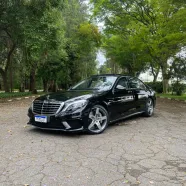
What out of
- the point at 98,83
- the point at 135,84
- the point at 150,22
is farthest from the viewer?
the point at 150,22

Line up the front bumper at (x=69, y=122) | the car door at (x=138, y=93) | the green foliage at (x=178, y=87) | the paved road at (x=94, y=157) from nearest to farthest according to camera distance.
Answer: the paved road at (x=94, y=157)
the front bumper at (x=69, y=122)
the car door at (x=138, y=93)
the green foliage at (x=178, y=87)

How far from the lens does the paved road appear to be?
256cm

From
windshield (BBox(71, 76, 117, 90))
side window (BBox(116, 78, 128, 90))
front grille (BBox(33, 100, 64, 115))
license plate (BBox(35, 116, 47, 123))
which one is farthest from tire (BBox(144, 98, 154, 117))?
license plate (BBox(35, 116, 47, 123))

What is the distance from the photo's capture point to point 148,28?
13.0 metres

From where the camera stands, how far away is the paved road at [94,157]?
256cm

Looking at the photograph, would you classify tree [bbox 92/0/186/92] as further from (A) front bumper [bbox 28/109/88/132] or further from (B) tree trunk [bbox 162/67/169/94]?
(A) front bumper [bbox 28/109/88/132]

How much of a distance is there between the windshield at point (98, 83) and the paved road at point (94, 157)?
1.16 metres

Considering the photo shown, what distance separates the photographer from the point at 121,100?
531cm

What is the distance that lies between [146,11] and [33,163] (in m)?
14.1

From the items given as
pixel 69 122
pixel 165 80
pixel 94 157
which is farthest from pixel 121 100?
pixel 165 80

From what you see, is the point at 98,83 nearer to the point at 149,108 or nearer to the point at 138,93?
the point at 138,93

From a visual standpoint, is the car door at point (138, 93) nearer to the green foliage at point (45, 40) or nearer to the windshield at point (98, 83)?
the windshield at point (98, 83)

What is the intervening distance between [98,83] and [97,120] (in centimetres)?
132

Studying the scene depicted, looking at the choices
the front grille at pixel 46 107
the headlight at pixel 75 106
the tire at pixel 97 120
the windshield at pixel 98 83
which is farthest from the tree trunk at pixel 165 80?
the front grille at pixel 46 107
